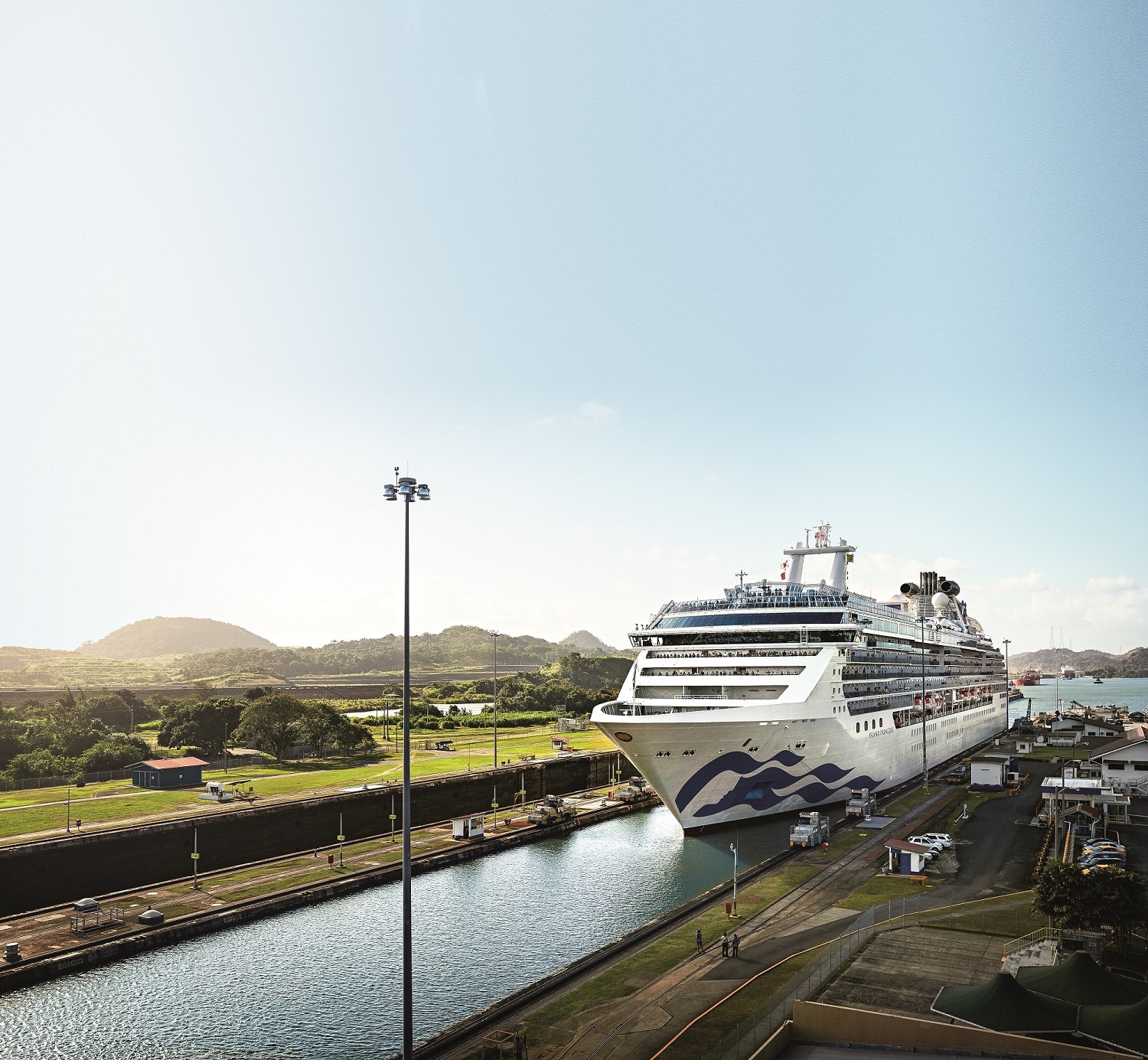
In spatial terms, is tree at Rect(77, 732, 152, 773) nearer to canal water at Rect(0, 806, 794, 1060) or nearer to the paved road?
canal water at Rect(0, 806, 794, 1060)

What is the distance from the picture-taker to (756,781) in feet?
172

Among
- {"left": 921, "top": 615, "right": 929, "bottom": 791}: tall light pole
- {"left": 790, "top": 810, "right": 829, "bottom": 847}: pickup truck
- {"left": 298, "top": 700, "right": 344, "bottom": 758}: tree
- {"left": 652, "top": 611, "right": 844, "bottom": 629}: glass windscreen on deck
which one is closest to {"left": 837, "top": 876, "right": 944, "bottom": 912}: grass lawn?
{"left": 790, "top": 810, "right": 829, "bottom": 847}: pickup truck

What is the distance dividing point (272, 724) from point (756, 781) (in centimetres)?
5766

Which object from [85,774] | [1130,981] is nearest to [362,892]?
[1130,981]

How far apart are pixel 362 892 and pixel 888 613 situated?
4786cm

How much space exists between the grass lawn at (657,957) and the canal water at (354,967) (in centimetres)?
427

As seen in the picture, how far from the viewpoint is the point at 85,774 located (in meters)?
75.4

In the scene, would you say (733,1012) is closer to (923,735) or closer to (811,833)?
(811,833)

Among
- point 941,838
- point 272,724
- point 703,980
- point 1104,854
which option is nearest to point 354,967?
point 703,980

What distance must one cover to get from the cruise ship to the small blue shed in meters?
38.5

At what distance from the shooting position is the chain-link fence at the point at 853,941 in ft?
76.5

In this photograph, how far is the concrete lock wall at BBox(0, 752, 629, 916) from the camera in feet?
149

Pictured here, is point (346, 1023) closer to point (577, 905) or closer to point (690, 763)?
point (577, 905)

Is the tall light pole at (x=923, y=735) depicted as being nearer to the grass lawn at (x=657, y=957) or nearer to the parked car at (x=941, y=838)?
the parked car at (x=941, y=838)
